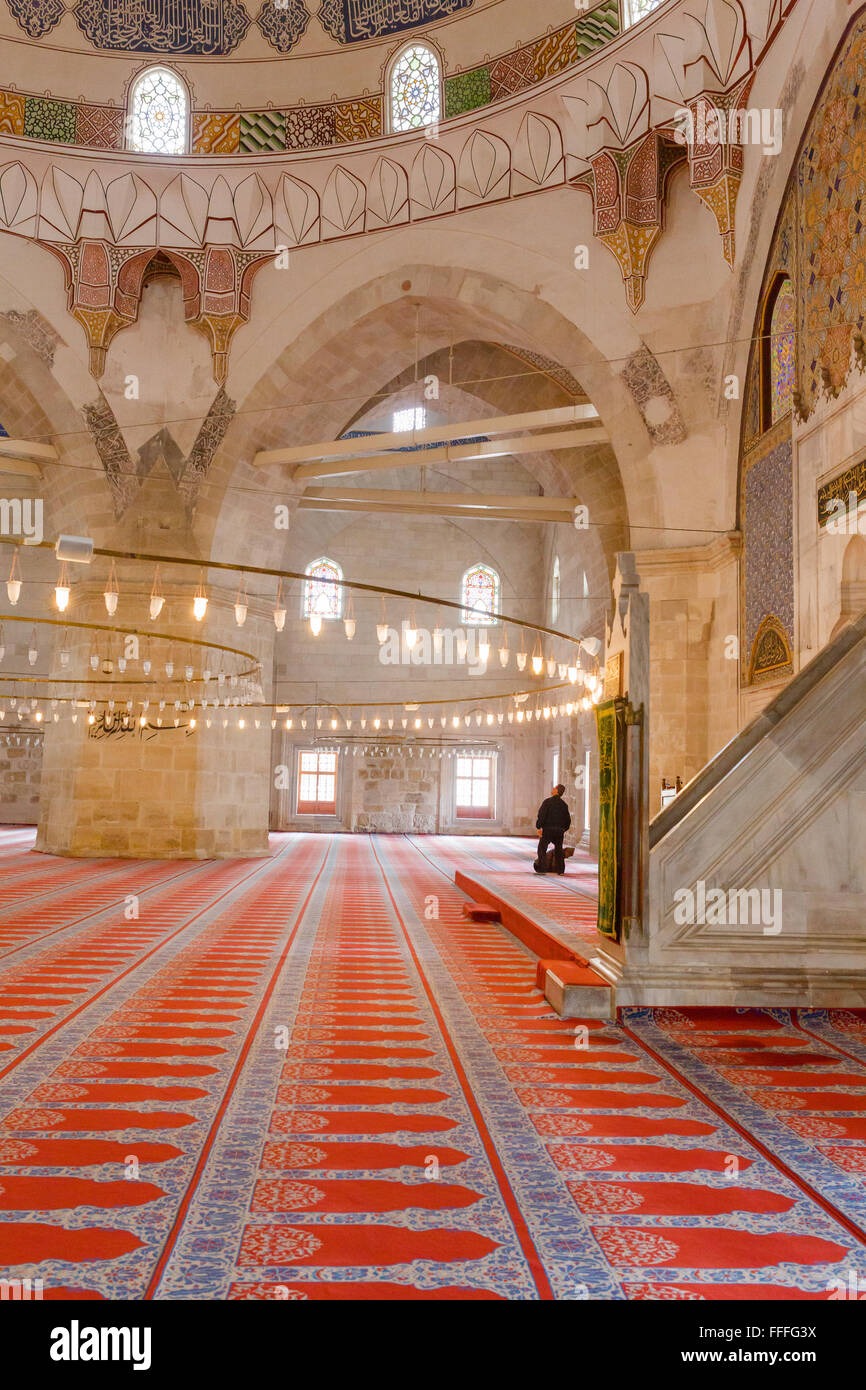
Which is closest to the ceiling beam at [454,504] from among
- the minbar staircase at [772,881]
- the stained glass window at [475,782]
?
the stained glass window at [475,782]

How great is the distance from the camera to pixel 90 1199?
2266mm

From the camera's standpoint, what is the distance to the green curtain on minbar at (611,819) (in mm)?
4246

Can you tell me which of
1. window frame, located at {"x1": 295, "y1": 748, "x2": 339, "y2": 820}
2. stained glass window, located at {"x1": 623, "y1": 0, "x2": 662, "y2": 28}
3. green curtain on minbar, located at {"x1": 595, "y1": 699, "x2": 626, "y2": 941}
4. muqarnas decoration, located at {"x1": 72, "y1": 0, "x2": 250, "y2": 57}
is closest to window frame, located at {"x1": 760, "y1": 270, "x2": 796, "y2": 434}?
stained glass window, located at {"x1": 623, "y1": 0, "x2": 662, "y2": 28}

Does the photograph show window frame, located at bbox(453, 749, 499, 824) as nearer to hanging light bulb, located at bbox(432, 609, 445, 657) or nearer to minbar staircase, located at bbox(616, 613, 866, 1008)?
hanging light bulb, located at bbox(432, 609, 445, 657)

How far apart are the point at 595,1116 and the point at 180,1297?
142cm

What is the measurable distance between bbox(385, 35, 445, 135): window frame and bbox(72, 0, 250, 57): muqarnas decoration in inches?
67.7

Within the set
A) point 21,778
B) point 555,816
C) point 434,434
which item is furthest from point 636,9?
point 21,778

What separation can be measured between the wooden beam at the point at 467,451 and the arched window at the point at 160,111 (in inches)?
143

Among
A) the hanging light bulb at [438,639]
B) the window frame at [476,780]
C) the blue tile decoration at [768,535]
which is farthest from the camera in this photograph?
the window frame at [476,780]

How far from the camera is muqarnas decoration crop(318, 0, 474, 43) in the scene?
35.9 ft

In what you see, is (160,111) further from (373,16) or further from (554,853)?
(554,853)

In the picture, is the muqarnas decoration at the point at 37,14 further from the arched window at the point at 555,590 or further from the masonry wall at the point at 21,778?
the masonry wall at the point at 21,778

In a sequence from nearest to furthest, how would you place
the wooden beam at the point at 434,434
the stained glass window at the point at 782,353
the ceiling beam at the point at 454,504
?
the stained glass window at the point at 782,353 → the wooden beam at the point at 434,434 → the ceiling beam at the point at 454,504
